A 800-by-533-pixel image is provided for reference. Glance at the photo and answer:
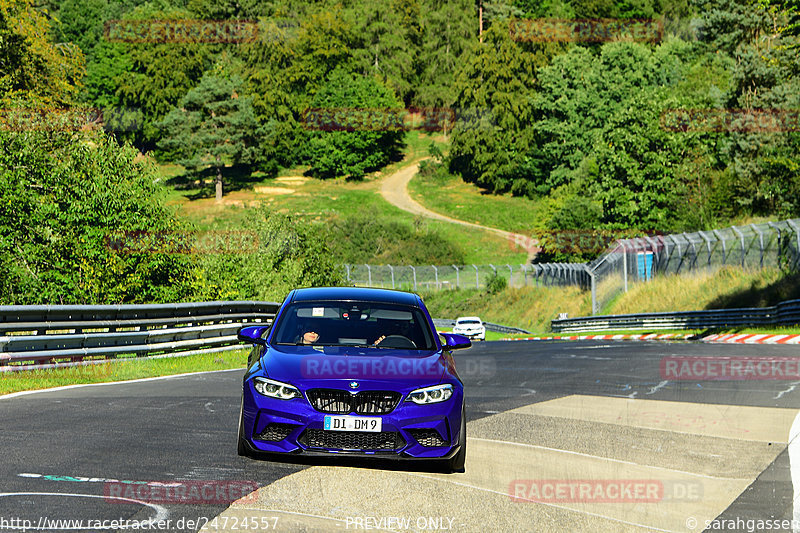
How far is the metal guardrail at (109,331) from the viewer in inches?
595

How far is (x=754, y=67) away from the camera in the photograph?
216ft

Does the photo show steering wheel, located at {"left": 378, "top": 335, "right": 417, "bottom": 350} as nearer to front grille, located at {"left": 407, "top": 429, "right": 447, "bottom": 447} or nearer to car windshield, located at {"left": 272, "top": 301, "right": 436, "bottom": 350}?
car windshield, located at {"left": 272, "top": 301, "right": 436, "bottom": 350}

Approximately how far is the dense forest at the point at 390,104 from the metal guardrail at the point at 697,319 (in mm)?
8942

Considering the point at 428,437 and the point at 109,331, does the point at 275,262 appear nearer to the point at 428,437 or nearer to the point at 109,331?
the point at 109,331

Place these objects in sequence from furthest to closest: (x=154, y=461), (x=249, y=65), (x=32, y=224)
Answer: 1. (x=249, y=65)
2. (x=32, y=224)
3. (x=154, y=461)

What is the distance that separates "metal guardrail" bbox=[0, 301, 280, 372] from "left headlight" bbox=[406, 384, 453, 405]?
9099mm

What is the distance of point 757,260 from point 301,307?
33942 millimetres

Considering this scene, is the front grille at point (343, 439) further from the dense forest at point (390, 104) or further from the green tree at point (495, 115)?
the green tree at point (495, 115)

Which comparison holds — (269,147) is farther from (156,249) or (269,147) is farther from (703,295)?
(156,249)

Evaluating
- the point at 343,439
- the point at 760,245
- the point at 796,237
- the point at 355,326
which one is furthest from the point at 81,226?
the point at 760,245

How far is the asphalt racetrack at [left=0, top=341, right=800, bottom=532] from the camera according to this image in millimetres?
6270

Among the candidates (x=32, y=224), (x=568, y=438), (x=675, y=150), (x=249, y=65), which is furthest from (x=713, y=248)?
(x=249, y=65)

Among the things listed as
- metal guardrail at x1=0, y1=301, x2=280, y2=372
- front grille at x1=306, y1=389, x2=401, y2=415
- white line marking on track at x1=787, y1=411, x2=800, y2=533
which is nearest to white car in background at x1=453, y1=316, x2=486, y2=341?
metal guardrail at x1=0, y1=301, x2=280, y2=372

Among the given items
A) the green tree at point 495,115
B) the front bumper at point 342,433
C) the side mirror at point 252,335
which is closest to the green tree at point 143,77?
the green tree at point 495,115
